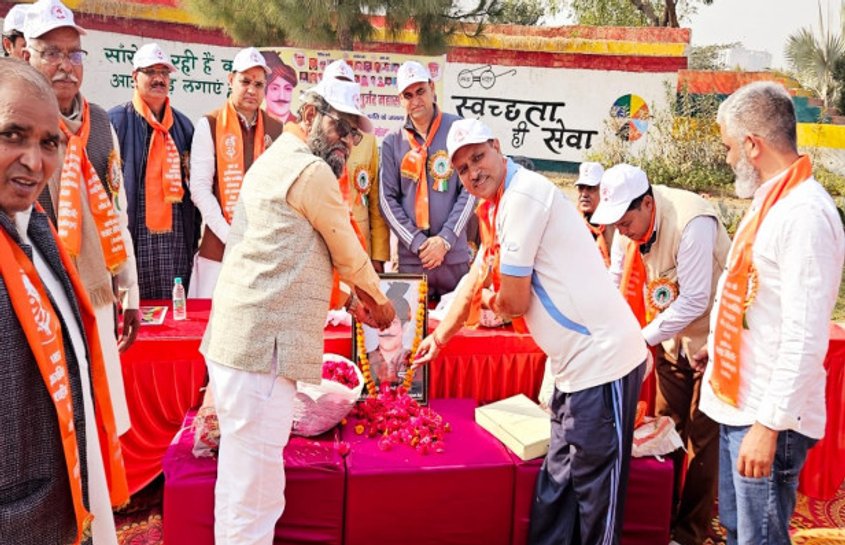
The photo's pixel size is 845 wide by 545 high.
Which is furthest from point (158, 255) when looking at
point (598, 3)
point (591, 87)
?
point (598, 3)

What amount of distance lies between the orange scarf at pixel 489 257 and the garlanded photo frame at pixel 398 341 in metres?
0.47

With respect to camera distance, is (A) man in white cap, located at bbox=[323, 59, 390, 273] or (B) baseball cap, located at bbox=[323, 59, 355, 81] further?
(A) man in white cap, located at bbox=[323, 59, 390, 273]

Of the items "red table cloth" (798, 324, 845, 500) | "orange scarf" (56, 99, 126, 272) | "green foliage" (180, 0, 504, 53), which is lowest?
"red table cloth" (798, 324, 845, 500)

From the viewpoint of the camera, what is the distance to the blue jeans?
188 centimetres

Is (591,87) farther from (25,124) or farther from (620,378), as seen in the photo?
(25,124)

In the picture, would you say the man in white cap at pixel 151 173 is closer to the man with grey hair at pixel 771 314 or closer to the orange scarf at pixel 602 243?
the orange scarf at pixel 602 243

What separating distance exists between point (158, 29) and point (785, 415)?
36.5 feet

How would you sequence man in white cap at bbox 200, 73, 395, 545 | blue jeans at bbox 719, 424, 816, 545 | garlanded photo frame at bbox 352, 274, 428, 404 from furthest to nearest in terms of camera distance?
garlanded photo frame at bbox 352, 274, 428, 404, man in white cap at bbox 200, 73, 395, 545, blue jeans at bbox 719, 424, 816, 545

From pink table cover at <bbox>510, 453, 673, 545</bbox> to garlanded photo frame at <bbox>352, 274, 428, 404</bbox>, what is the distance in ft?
1.95

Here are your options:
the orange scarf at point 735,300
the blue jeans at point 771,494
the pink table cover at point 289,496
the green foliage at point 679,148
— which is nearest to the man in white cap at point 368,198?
the pink table cover at point 289,496

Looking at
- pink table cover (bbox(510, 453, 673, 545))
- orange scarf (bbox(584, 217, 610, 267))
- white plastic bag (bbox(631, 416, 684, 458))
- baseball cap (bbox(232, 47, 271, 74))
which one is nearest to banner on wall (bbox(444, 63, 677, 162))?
baseball cap (bbox(232, 47, 271, 74))

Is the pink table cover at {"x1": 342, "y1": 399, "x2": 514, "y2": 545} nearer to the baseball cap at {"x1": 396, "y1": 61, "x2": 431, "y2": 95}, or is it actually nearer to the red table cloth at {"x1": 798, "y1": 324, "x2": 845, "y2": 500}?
the red table cloth at {"x1": 798, "y1": 324, "x2": 845, "y2": 500}

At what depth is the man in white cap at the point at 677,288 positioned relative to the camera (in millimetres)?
2680

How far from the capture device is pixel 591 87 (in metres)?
12.0
